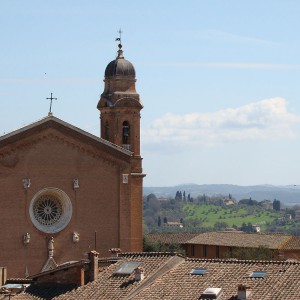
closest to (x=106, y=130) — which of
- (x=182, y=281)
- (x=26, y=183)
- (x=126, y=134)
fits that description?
(x=126, y=134)

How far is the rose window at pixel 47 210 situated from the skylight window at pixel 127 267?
625 inches

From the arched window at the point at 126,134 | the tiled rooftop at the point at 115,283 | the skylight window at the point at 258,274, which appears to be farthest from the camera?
the arched window at the point at 126,134

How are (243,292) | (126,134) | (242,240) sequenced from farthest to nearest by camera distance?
(242,240), (126,134), (243,292)

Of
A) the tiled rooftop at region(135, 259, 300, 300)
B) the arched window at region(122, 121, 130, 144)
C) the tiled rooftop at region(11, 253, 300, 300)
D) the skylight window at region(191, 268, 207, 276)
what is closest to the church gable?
the arched window at region(122, 121, 130, 144)

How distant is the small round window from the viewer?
5856 cm

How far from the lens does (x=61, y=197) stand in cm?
5903

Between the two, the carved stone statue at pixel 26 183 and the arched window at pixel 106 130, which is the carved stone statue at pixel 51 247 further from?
the arched window at pixel 106 130

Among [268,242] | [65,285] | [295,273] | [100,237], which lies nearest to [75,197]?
[100,237]

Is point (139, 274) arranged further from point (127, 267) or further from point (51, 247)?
point (51, 247)

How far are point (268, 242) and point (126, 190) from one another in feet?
113

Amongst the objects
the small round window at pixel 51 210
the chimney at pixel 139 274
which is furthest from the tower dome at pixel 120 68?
the chimney at pixel 139 274

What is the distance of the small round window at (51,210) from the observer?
58562 millimetres

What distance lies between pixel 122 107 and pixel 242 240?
34.4 metres

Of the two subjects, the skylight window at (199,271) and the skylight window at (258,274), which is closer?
the skylight window at (258,274)
